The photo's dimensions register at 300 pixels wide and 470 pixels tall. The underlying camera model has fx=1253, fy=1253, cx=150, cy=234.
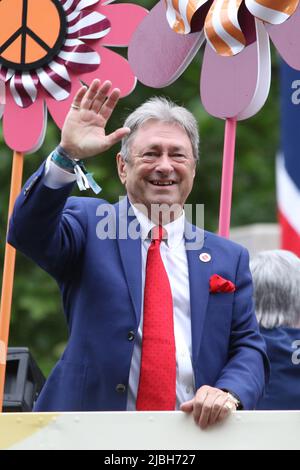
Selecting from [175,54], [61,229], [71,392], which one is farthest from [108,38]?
[71,392]

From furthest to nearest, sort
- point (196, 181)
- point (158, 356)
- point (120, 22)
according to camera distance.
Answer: point (196, 181), point (120, 22), point (158, 356)

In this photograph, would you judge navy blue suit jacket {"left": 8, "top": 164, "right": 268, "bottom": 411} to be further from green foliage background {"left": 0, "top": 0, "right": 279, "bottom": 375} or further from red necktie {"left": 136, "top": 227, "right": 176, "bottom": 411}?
green foliage background {"left": 0, "top": 0, "right": 279, "bottom": 375}

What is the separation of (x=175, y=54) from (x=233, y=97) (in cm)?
23

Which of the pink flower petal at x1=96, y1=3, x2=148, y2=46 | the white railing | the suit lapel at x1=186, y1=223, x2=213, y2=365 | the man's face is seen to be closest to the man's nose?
the man's face

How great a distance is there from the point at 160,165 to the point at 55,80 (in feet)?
1.85

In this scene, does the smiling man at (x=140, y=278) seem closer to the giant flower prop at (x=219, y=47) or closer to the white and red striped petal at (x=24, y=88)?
the giant flower prop at (x=219, y=47)

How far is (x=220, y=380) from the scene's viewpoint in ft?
11.1

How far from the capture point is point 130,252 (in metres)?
3.52

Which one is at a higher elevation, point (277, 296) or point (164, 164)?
point (164, 164)

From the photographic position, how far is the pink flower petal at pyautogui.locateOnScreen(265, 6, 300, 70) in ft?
12.6

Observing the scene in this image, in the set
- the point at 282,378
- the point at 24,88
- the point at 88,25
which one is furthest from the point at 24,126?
the point at 282,378

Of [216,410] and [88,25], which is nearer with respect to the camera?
[216,410]

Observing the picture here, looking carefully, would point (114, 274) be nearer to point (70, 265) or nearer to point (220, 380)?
point (70, 265)

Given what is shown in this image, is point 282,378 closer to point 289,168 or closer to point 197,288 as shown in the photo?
point 197,288
